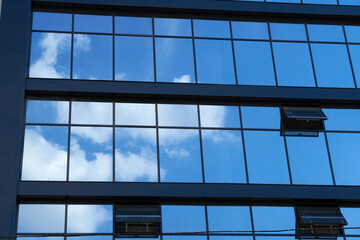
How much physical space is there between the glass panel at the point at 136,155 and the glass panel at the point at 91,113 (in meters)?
0.84

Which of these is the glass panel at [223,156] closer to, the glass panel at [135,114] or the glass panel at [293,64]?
the glass panel at [135,114]

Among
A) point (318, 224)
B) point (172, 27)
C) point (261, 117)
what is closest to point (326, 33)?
point (261, 117)

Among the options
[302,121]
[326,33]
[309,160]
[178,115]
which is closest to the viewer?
[309,160]

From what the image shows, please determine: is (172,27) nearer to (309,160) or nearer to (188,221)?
(309,160)

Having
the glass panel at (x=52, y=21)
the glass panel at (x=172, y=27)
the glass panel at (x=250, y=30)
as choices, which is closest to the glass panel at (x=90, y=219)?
the glass panel at (x=52, y=21)

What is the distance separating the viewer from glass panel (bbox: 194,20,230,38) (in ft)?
88.7

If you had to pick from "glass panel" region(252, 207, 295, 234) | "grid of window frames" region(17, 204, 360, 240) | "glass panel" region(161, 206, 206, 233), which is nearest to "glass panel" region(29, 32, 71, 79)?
"grid of window frames" region(17, 204, 360, 240)

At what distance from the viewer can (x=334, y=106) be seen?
2627 cm

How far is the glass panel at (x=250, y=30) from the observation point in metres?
27.2

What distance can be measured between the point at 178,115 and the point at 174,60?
2.76 metres

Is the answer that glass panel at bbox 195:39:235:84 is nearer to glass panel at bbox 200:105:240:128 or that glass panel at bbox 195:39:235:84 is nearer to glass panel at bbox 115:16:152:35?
glass panel at bbox 200:105:240:128

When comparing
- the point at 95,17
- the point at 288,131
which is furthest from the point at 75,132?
the point at 288,131

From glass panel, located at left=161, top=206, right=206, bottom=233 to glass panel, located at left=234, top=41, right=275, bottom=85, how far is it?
6.50 metres

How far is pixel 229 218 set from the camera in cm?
2294
